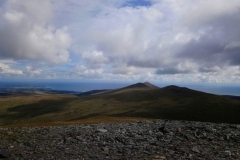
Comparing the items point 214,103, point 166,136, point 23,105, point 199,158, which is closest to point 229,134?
point 166,136

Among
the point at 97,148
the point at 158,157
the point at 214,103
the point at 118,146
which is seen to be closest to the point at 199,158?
the point at 158,157

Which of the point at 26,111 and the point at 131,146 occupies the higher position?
the point at 131,146

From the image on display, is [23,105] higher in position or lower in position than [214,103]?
lower

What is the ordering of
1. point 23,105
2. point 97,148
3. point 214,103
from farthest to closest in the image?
point 23,105
point 214,103
point 97,148

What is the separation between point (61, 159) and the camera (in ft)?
61.1

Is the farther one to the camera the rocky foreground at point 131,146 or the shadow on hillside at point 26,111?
the shadow on hillside at point 26,111

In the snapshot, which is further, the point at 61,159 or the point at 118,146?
the point at 118,146

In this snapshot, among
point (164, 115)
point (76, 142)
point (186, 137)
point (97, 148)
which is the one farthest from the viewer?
point (164, 115)

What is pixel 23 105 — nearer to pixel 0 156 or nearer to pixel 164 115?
pixel 164 115

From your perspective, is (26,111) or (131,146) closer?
(131,146)

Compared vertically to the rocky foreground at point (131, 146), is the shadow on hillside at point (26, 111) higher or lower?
lower

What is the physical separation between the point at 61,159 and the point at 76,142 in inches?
249

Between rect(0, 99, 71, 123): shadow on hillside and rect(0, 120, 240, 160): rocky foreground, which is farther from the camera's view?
rect(0, 99, 71, 123): shadow on hillside

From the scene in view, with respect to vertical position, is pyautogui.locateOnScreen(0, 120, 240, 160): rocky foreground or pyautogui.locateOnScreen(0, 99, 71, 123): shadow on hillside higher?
pyautogui.locateOnScreen(0, 120, 240, 160): rocky foreground
